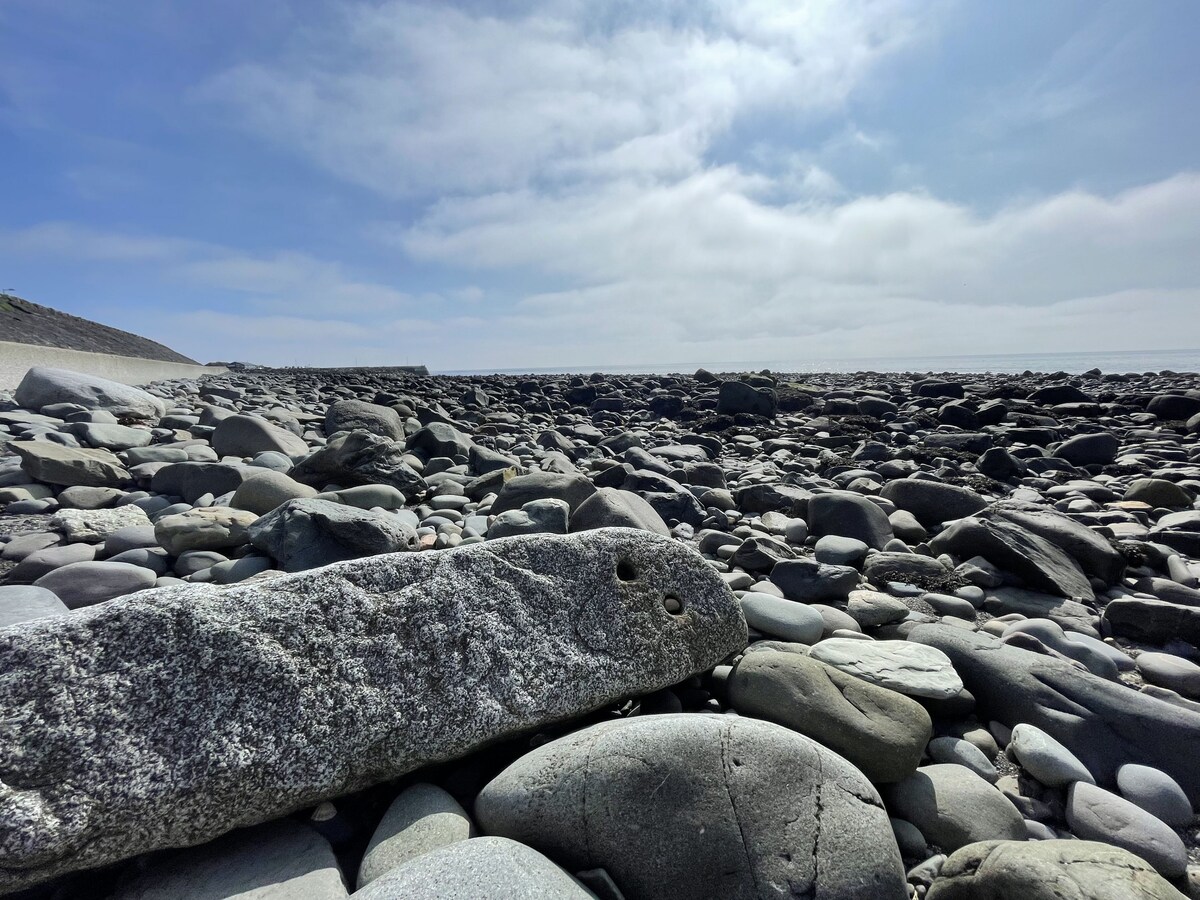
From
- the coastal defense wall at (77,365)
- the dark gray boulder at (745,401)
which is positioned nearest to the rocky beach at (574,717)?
the dark gray boulder at (745,401)

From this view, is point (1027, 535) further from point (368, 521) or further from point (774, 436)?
point (774, 436)

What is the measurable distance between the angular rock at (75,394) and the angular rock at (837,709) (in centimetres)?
972

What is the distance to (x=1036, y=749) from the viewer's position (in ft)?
7.34

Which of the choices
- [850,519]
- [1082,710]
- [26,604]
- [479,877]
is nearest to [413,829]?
[479,877]

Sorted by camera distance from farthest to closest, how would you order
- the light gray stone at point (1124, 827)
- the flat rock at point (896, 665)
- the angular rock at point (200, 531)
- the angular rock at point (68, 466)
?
the angular rock at point (68, 466)
the angular rock at point (200, 531)
the flat rock at point (896, 665)
the light gray stone at point (1124, 827)

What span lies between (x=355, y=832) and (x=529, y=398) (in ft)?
53.0

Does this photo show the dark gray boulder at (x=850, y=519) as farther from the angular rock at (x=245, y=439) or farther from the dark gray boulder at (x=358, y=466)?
the angular rock at (x=245, y=439)

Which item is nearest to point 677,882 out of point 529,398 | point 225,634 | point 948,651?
point 225,634

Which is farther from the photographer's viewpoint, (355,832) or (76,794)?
(355,832)

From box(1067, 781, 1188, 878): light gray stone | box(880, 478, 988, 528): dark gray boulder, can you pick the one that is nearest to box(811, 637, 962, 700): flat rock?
box(1067, 781, 1188, 878): light gray stone

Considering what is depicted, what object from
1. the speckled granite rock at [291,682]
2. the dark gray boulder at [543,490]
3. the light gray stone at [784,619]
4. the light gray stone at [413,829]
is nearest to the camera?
the speckled granite rock at [291,682]

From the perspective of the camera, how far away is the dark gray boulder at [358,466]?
18.2ft

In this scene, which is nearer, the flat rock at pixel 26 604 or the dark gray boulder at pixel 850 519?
the flat rock at pixel 26 604

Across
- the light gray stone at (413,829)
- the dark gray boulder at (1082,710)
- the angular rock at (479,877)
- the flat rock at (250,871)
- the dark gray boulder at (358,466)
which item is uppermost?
the dark gray boulder at (358,466)
